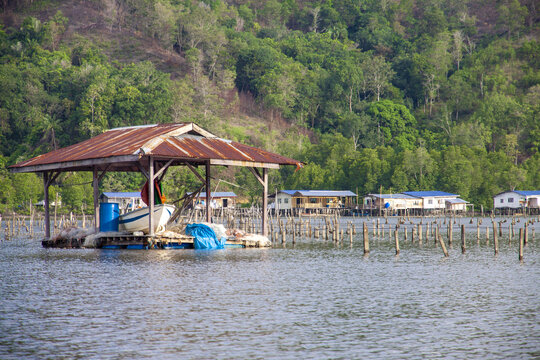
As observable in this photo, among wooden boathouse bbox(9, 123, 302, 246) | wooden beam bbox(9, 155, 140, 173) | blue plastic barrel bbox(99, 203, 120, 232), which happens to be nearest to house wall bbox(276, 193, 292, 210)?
wooden boathouse bbox(9, 123, 302, 246)

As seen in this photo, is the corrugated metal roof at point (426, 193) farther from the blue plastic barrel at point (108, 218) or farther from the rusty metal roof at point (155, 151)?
the blue plastic barrel at point (108, 218)

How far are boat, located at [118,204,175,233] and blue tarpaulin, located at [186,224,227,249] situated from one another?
6.35ft

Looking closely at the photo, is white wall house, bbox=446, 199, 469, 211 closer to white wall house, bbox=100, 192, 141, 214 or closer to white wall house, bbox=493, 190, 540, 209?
white wall house, bbox=493, 190, 540, 209

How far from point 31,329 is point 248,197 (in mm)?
127083

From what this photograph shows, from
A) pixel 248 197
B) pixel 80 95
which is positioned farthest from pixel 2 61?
pixel 248 197

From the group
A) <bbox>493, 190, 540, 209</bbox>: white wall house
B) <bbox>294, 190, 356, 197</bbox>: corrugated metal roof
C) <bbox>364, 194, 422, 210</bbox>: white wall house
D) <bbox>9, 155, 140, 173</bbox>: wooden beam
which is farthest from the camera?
<bbox>294, 190, 356, 197</bbox>: corrugated metal roof

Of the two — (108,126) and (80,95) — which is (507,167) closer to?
(108,126)

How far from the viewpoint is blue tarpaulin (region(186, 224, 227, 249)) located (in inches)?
2003

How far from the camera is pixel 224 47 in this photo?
196375mm

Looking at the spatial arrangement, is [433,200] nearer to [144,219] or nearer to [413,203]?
[413,203]

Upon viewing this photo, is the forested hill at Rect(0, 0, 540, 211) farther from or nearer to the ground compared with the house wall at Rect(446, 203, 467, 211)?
farther from the ground

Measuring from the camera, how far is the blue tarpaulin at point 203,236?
50.9m

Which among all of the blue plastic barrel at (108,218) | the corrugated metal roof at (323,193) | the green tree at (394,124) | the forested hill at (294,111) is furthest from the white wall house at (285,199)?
the blue plastic barrel at (108,218)

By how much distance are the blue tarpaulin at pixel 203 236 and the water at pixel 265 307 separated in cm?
311
